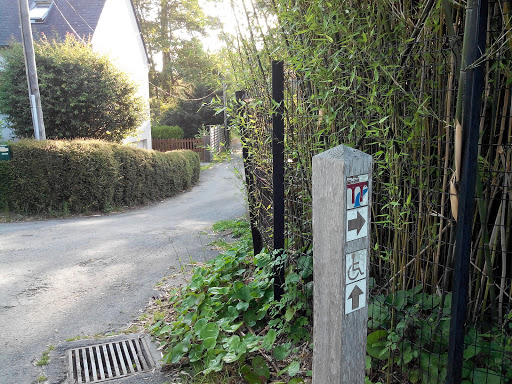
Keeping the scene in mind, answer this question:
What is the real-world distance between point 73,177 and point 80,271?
5.67 m

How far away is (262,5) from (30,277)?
14.4 feet

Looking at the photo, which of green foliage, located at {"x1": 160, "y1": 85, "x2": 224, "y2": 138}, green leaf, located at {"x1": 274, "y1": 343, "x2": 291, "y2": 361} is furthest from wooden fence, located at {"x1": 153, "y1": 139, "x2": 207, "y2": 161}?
green leaf, located at {"x1": 274, "y1": 343, "x2": 291, "y2": 361}

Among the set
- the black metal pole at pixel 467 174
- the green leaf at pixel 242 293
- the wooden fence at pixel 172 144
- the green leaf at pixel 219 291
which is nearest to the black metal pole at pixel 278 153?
the green leaf at pixel 242 293

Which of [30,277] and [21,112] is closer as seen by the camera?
[30,277]

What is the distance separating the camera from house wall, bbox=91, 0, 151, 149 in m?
18.1

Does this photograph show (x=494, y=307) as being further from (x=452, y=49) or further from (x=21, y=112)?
(x=21, y=112)

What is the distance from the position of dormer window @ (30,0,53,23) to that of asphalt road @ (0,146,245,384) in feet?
40.6

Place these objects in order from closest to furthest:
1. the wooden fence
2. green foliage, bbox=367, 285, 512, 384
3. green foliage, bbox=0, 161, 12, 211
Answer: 1. green foliage, bbox=367, 285, 512, 384
2. green foliage, bbox=0, 161, 12, 211
3. the wooden fence

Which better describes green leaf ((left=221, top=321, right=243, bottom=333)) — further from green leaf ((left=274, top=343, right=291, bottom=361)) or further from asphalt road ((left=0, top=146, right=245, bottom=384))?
asphalt road ((left=0, top=146, right=245, bottom=384))

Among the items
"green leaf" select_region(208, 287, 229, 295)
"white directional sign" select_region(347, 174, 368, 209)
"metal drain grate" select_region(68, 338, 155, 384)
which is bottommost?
"metal drain grate" select_region(68, 338, 155, 384)

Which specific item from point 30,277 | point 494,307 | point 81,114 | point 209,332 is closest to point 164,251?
point 30,277

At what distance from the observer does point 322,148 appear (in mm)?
2898

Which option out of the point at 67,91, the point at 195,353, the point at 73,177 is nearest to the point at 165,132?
the point at 67,91

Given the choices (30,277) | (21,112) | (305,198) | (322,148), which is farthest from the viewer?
(21,112)
